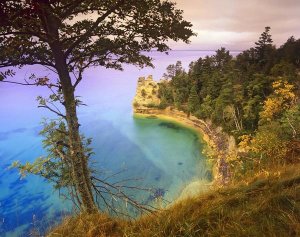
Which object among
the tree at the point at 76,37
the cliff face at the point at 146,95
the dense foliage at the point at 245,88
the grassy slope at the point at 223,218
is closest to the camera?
the grassy slope at the point at 223,218

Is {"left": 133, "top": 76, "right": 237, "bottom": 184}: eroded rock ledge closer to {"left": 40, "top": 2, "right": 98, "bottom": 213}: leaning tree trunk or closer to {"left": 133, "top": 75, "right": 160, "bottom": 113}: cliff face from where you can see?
{"left": 133, "top": 75, "right": 160, "bottom": 113}: cliff face

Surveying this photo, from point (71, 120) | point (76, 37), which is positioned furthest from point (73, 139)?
point (76, 37)

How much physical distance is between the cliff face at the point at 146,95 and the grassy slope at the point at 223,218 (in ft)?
210

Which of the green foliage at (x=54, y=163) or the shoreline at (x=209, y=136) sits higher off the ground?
the green foliage at (x=54, y=163)

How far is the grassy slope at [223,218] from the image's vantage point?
3254 millimetres

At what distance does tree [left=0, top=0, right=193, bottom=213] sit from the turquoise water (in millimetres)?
8120

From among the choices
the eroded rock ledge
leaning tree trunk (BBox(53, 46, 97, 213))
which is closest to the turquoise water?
the eroded rock ledge

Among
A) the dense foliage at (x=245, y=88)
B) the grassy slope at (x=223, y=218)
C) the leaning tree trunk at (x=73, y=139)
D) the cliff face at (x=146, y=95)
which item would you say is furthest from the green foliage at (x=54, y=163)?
the cliff face at (x=146, y=95)

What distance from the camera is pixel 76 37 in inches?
236

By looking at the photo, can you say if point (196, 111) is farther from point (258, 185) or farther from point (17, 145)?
point (258, 185)

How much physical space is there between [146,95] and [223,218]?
222 feet

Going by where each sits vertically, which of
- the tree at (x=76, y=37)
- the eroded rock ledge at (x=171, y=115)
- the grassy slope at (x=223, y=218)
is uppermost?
the tree at (x=76, y=37)

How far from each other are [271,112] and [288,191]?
2876 centimetres

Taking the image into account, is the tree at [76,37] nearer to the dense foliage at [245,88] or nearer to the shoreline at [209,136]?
the shoreline at [209,136]
